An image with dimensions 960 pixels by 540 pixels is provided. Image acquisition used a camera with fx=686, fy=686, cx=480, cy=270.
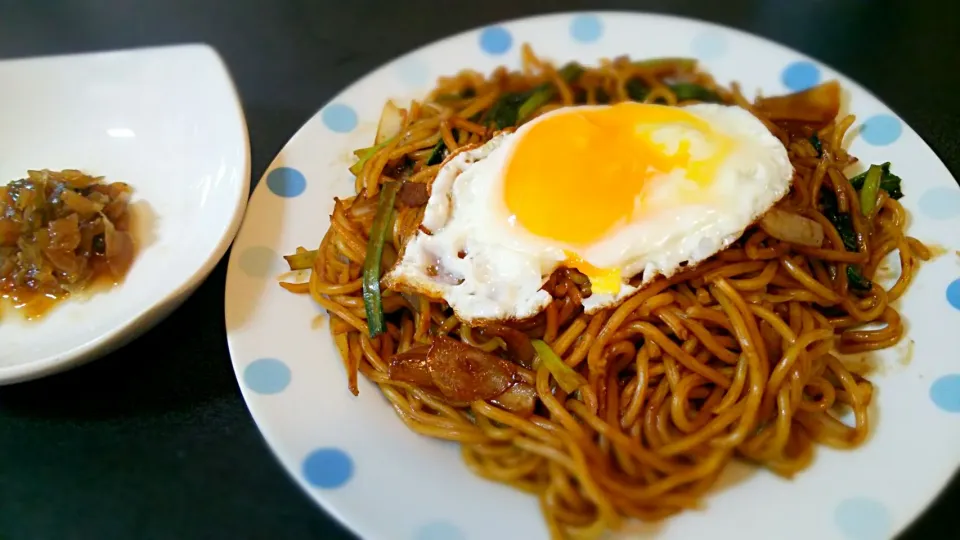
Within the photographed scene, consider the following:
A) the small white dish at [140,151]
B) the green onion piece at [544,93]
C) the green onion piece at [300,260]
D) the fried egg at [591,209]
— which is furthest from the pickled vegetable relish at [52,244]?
the green onion piece at [544,93]

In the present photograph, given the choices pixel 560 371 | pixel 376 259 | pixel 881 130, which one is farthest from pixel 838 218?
pixel 376 259

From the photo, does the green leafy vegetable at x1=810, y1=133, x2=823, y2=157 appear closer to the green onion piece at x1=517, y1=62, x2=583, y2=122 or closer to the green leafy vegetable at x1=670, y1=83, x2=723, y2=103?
the green leafy vegetable at x1=670, y1=83, x2=723, y2=103

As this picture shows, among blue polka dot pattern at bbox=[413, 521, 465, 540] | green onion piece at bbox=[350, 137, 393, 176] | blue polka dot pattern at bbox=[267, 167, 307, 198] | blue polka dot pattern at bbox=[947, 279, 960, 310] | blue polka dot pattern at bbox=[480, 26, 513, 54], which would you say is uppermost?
blue polka dot pattern at bbox=[480, 26, 513, 54]

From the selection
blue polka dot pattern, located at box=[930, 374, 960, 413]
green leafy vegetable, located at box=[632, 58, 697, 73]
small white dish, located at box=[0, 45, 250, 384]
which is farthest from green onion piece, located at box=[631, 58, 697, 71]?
small white dish, located at box=[0, 45, 250, 384]

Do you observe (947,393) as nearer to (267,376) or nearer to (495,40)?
(267,376)

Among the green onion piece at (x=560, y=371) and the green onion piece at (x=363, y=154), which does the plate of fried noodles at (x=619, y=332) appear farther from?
the green onion piece at (x=363, y=154)
